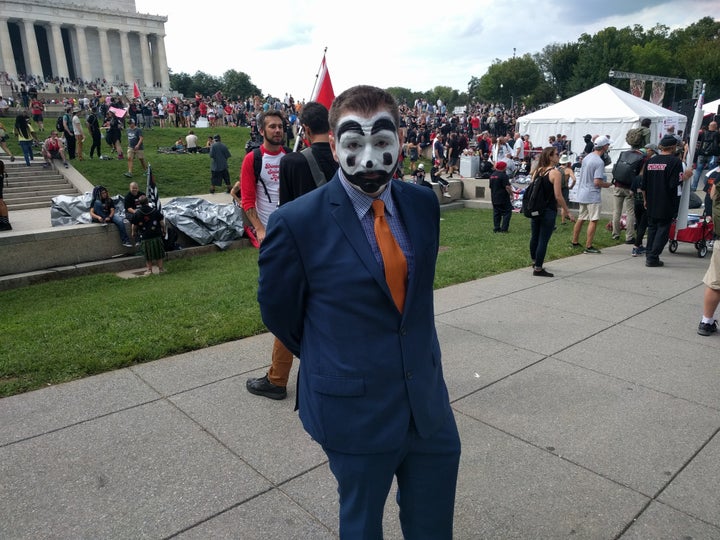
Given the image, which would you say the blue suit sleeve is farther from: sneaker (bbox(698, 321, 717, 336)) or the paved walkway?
sneaker (bbox(698, 321, 717, 336))

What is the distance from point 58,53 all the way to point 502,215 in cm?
7971

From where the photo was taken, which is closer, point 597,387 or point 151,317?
point 597,387

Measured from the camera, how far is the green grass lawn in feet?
15.1

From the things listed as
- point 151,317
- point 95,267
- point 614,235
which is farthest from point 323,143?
point 614,235

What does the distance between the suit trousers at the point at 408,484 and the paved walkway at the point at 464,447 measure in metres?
0.81

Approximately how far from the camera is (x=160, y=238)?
29.6 feet

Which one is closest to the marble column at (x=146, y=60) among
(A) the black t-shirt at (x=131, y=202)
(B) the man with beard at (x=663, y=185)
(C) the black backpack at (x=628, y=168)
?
(A) the black t-shirt at (x=131, y=202)

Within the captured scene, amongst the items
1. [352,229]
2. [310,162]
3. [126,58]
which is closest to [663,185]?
[310,162]

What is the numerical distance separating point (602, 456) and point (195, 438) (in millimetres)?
2524

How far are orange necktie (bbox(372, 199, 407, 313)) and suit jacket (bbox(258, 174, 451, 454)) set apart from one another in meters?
0.03

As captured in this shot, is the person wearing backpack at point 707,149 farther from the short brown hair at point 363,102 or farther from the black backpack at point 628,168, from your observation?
the short brown hair at point 363,102

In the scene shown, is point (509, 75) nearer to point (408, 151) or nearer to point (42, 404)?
point (408, 151)

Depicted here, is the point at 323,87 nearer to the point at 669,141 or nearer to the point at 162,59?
the point at 669,141

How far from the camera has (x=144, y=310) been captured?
20.4 feet
